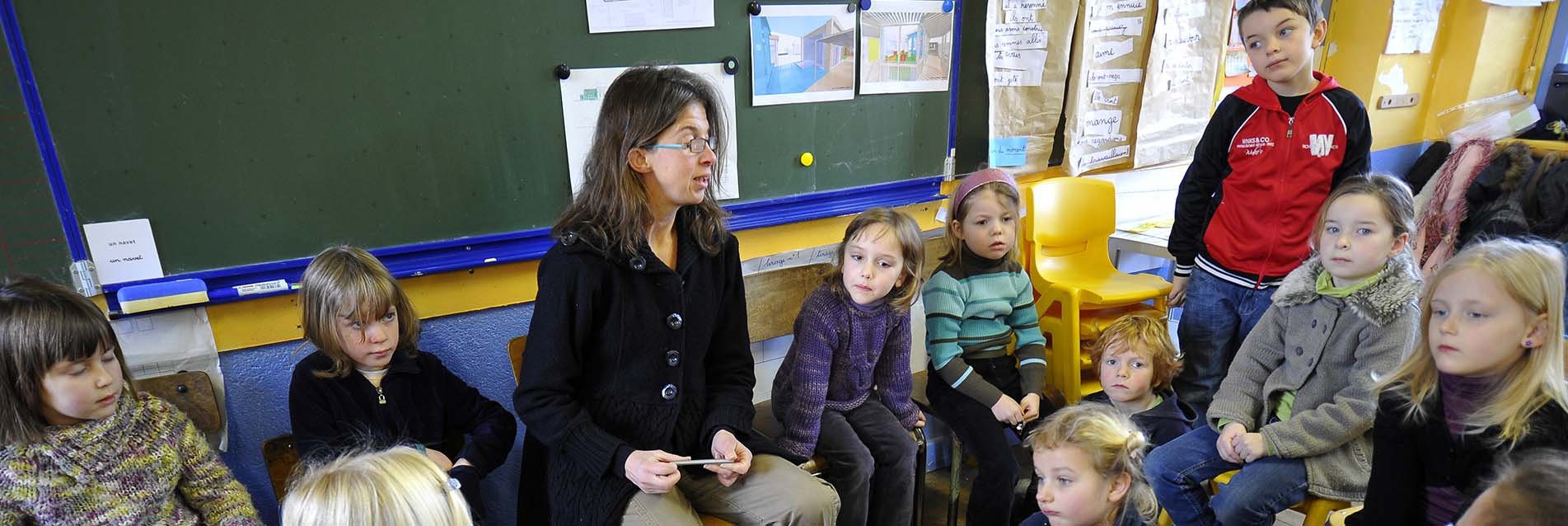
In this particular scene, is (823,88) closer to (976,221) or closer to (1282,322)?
(976,221)

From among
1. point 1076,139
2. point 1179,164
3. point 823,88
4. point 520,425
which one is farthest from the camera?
point 1179,164

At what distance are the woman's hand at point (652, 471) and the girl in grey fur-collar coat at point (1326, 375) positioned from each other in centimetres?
118

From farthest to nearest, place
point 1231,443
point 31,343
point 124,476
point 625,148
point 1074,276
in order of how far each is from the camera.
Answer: point 1074,276 → point 1231,443 → point 625,148 → point 124,476 → point 31,343

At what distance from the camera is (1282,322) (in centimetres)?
187

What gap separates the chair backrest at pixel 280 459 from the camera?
5.62 feet

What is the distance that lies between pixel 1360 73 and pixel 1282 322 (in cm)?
263

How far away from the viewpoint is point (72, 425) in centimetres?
132

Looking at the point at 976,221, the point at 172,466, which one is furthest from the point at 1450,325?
the point at 172,466

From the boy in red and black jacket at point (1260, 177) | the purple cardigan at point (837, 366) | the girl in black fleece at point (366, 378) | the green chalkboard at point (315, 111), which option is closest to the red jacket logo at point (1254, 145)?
the boy in red and black jacket at point (1260, 177)

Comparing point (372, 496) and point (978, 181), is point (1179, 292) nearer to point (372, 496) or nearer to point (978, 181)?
point (978, 181)

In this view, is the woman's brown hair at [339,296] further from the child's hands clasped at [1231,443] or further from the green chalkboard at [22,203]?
the child's hands clasped at [1231,443]

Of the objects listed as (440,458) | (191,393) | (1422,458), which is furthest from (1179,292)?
(191,393)

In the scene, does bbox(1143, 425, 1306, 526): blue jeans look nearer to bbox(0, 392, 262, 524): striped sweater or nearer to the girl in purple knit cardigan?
the girl in purple knit cardigan

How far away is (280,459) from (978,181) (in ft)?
6.03
